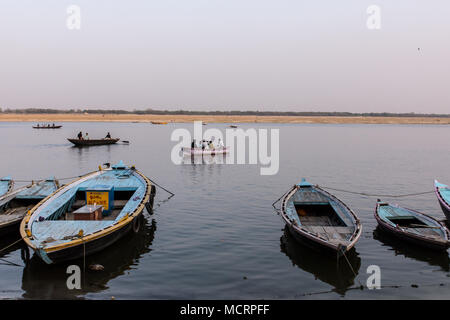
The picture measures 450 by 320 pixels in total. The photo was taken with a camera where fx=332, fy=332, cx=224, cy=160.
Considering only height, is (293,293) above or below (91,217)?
below

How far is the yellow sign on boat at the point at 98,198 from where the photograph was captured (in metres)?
17.9

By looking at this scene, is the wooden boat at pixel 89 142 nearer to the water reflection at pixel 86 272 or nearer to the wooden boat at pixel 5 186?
the wooden boat at pixel 5 186

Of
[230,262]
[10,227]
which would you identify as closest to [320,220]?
[230,262]

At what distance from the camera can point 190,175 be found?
117 ft

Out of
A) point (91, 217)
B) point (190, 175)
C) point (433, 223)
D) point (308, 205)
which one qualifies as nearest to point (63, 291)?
point (91, 217)

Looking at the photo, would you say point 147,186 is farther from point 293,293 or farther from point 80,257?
point 293,293

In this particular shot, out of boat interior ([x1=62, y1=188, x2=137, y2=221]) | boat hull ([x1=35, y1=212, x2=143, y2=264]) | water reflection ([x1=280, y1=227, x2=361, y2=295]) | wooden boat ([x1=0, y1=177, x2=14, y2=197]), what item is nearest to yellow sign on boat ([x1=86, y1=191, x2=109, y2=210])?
boat interior ([x1=62, y1=188, x2=137, y2=221])

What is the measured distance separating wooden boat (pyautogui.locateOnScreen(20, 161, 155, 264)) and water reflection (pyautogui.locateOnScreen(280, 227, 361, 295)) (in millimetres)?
7789

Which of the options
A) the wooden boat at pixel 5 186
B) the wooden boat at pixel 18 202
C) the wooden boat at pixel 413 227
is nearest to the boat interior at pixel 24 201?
the wooden boat at pixel 18 202

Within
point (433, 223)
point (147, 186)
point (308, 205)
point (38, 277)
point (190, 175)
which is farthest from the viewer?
point (190, 175)

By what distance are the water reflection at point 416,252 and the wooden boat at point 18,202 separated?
1836cm

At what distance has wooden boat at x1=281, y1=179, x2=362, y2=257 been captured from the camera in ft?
44.8

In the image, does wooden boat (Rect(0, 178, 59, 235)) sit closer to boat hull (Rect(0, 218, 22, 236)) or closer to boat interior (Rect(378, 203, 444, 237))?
boat hull (Rect(0, 218, 22, 236))

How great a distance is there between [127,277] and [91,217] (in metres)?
3.93
